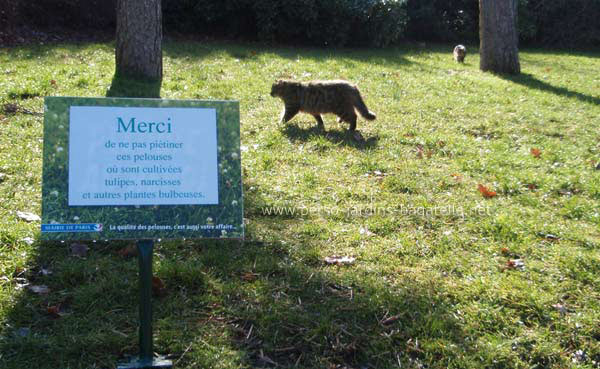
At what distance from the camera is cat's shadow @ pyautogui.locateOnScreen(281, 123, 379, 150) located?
7.77 meters

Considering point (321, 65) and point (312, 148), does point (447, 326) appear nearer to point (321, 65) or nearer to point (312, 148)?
point (312, 148)

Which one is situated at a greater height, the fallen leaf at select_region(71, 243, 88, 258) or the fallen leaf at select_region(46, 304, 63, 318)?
the fallen leaf at select_region(71, 243, 88, 258)

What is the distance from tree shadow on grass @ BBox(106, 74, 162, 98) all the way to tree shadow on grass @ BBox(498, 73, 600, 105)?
8.05 metres

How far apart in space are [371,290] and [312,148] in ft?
11.1

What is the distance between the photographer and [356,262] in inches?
188

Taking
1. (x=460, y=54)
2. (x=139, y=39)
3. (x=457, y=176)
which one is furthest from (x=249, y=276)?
(x=460, y=54)

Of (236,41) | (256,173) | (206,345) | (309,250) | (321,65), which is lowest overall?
(206,345)

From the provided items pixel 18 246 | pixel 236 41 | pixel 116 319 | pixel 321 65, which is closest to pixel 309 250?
pixel 116 319

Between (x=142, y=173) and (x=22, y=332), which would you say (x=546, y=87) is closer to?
(x=142, y=173)

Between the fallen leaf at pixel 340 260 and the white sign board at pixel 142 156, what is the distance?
66.6 inches

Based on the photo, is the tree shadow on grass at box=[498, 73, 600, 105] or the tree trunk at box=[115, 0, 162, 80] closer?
the tree trunk at box=[115, 0, 162, 80]

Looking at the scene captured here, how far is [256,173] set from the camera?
6.54 meters

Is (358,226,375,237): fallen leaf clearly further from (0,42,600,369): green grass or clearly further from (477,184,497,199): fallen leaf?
(477,184,497,199): fallen leaf

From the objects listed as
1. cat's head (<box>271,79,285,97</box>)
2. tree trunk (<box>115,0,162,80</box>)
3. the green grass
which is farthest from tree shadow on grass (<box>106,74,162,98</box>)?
cat's head (<box>271,79,285,97</box>)
